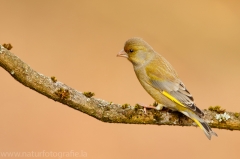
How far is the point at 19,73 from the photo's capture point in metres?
1.62

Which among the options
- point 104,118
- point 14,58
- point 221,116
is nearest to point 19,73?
point 14,58

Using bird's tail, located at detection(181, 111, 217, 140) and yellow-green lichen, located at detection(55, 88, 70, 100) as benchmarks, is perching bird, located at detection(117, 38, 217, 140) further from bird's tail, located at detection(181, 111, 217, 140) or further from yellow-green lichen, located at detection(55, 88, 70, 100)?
yellow-green lichen, located at detection(55, 88, 70, 100)

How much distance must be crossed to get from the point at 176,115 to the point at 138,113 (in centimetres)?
24

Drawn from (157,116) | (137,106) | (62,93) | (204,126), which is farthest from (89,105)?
(204,126)

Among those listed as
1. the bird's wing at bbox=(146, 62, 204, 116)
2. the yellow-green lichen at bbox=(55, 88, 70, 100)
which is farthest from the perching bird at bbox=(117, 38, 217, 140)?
the yellow-green lichen at bbox=(55, 88, 70, 100)

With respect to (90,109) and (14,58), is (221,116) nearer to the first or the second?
(90,109)

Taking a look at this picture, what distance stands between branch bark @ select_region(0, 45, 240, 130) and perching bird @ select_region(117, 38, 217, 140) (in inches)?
3.0

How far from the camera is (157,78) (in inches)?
82.0

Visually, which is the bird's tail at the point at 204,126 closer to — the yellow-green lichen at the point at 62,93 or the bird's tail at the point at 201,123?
the bird's tail at the point at 201,123

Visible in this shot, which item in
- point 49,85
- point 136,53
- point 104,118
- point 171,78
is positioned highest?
point 136,53

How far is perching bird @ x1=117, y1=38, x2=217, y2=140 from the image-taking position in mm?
1993

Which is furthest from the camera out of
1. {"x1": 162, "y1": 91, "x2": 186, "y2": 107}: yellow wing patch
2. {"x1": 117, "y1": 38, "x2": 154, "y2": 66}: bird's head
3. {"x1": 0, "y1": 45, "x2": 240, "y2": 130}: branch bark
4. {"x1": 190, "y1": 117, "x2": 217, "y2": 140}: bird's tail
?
{"x1": 117, "y1": 38, "x2": 154, "y2": 66}: bird's head

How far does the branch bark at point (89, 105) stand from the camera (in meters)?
1.62

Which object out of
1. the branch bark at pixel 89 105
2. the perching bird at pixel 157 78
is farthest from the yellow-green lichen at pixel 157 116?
the perching bird at pixel 157 78
